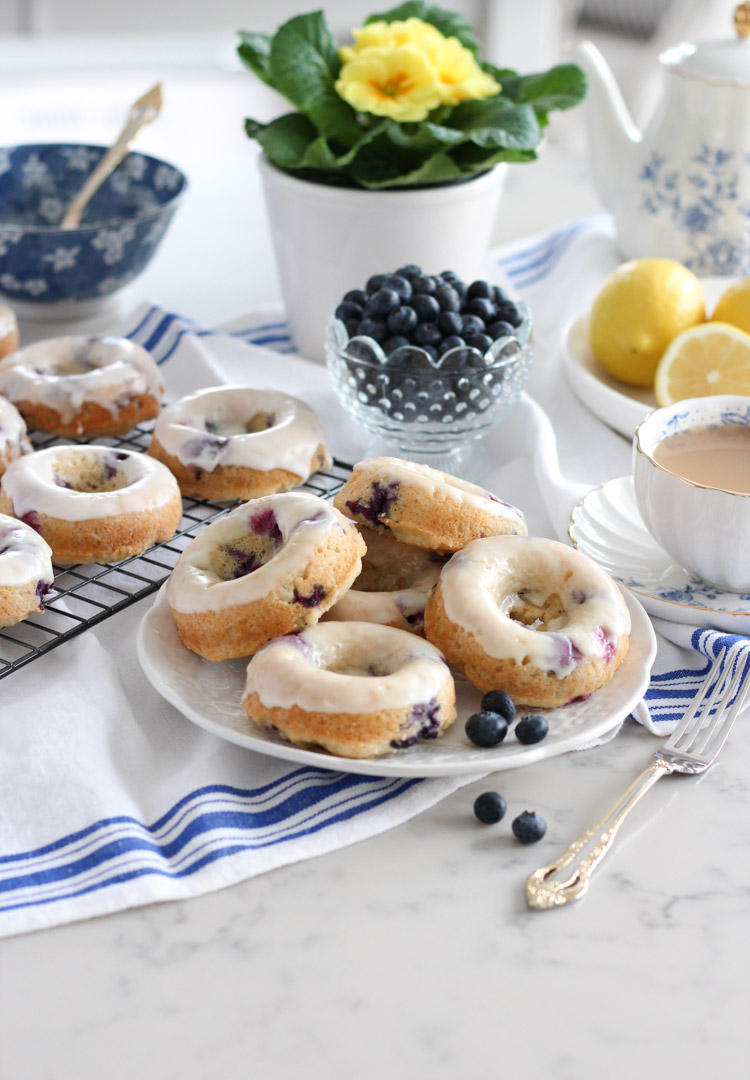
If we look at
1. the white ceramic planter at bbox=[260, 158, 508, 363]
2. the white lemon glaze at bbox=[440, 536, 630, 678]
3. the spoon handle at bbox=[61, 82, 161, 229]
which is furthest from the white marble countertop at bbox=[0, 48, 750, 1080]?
the spoon handle at bbox=[61, 82, 161, 229]

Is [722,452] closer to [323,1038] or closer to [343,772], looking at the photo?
[343,772]

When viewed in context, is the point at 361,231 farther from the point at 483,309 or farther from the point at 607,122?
the point at 607,122

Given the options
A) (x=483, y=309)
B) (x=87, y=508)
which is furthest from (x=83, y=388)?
(x=483, y=309)

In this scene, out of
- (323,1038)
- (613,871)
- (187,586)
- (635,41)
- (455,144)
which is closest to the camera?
(323,1038)

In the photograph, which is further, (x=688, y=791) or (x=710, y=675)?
(x=710, y=675)

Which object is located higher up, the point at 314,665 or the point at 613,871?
the point at 314,665

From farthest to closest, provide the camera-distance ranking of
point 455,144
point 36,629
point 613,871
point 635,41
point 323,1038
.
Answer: point 635,41, point 455,144, point 36,629, point 613,871, point 323,1038

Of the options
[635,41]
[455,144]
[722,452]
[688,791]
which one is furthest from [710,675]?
[635,41]

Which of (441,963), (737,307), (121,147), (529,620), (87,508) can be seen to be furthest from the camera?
(121,147)
